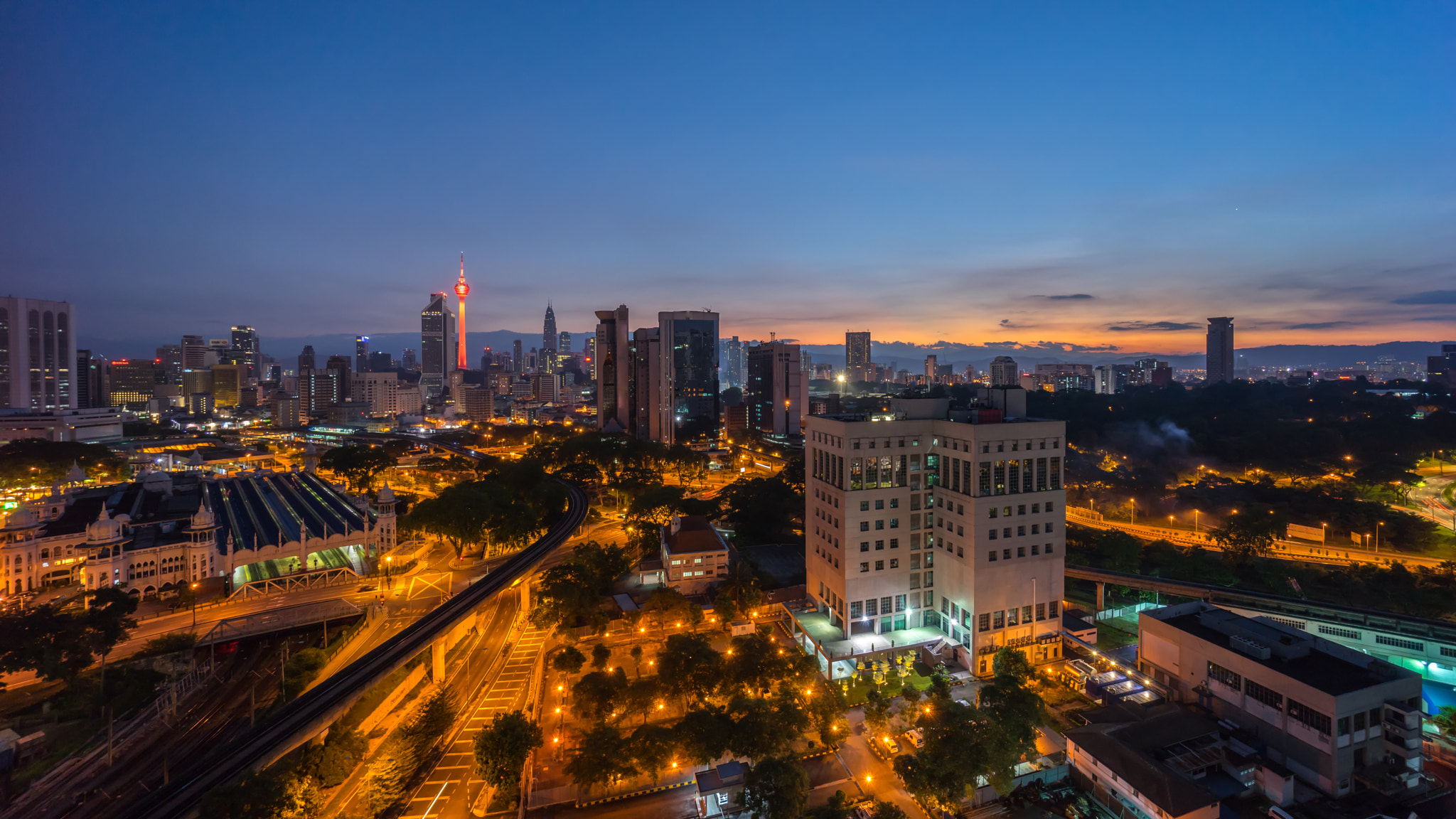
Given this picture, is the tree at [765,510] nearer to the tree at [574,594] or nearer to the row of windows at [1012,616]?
the tree at [574,594]

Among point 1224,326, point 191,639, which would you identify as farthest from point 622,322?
point 1224,326

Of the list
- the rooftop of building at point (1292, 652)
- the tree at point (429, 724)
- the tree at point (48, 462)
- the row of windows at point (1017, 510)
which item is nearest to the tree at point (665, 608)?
the tree at point (429, 724)

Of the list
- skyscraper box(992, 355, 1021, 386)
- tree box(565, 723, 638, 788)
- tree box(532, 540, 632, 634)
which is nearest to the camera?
tree box(565, 723, 638, 788)

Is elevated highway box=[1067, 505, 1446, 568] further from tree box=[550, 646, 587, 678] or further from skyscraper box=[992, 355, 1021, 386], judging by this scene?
skyscraper box=[992, 355, 1021, 386]

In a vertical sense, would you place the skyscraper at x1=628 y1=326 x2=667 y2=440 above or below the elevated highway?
above

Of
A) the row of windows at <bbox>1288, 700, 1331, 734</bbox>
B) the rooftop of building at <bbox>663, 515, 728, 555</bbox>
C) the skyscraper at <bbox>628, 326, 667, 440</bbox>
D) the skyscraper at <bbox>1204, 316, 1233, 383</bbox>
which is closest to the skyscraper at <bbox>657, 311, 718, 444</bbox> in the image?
the skyscraper at <bbox>628, 326, 667, 440</bbox>

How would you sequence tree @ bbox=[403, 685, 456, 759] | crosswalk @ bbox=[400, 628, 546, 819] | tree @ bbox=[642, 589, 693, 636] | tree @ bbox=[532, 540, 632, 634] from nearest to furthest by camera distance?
crosswalk @ bbox=[400, 628, 546, 819] < tree @ bbox=[403, 685, 456, 759] < tree @ bbox=[642, 589, 693, 636] < tree @ bbox=[532, 540, 632, 634]

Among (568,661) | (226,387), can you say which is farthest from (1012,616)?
(226,387)
